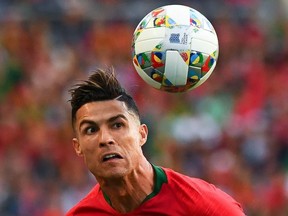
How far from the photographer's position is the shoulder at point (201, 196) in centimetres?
601

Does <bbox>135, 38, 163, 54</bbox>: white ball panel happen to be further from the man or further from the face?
the face

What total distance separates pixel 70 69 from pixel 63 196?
241cm

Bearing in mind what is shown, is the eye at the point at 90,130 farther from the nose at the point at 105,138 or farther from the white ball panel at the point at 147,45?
the white ball panel at the point at 147,45

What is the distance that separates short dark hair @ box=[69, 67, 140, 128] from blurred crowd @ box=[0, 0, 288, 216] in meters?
4.14

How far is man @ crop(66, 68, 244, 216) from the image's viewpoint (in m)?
6.00

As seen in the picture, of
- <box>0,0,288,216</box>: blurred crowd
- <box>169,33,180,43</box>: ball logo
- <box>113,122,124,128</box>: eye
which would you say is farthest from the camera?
<box>0,0,288,216</box>: blurred crowd

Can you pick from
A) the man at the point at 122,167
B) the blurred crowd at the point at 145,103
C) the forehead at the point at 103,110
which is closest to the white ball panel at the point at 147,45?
the man at the point at 122,167

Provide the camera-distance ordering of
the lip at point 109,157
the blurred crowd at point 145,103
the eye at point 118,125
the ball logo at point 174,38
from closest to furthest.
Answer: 1. the lip at point 109,157
2. the eye at point 118,125
3. the ball logo at point 174,38
4. the blurred crowd at point 145,103

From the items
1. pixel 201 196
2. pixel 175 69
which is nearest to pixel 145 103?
pixel 175 69

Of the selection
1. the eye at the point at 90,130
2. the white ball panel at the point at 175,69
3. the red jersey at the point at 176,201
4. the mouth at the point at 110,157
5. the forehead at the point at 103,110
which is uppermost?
the white ball panel at the point at 175,69

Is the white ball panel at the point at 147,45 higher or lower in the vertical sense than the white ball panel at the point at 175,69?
higher

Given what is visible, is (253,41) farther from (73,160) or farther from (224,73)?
(73,160)

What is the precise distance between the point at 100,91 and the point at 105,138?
0.34m

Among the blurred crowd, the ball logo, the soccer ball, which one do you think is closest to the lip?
the soccer ball
